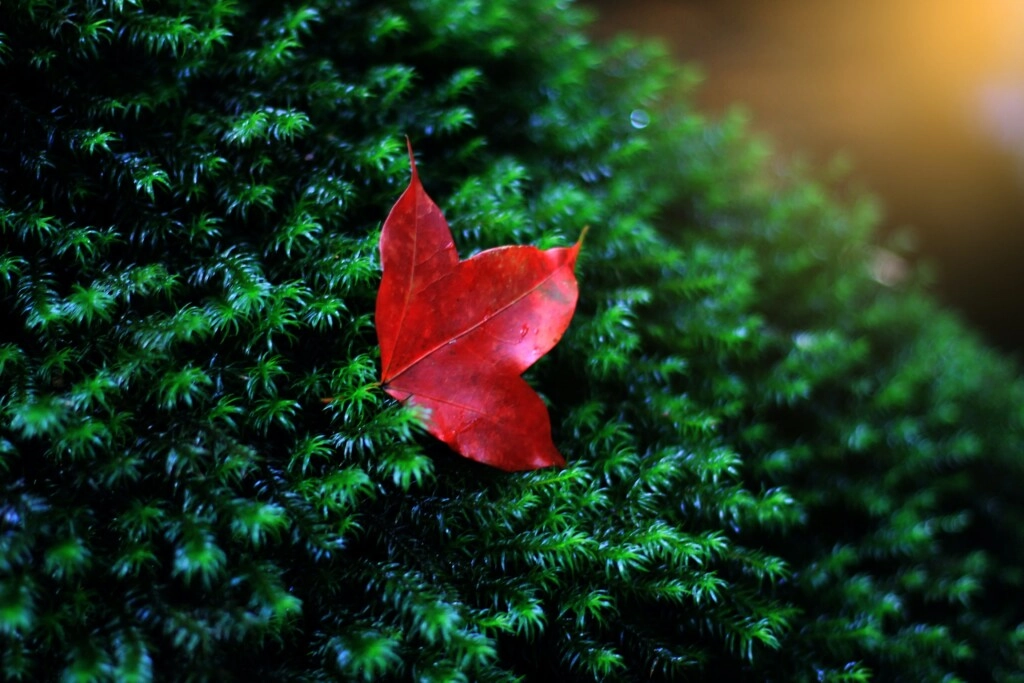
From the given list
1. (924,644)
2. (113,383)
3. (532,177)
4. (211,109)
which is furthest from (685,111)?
(113,383)

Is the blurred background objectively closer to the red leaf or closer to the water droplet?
the water droplet

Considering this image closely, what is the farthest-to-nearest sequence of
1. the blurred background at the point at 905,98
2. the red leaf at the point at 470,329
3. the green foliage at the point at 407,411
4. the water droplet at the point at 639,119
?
1. the blurred background at the point at 905,98
2. the water droplet at the point at 639,119
3. the red leaf at the point at 470,329
4. the green foliage at the point at 407,411

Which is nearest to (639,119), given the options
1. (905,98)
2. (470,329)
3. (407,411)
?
(470,329)

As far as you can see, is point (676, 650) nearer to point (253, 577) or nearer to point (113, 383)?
point (253, 577)

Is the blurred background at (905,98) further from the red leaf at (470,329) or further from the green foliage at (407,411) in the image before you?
the red leaf at (470,329)

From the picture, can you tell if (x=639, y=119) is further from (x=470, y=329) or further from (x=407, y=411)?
(x=407, y=411)

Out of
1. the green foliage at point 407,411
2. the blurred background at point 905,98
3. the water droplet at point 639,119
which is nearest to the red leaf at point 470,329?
the green foliage at point 407,411

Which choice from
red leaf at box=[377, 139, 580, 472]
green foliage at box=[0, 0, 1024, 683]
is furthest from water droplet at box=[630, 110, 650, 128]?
red leaf at box=[377, 139, 580, 472]
